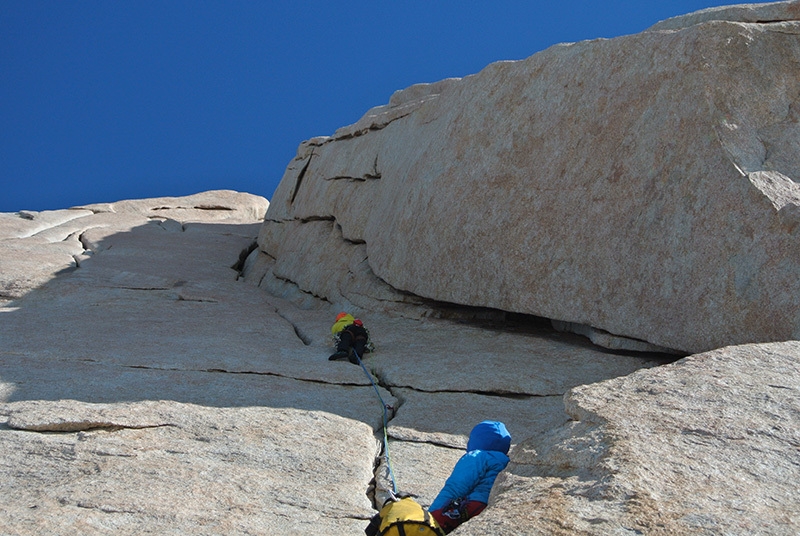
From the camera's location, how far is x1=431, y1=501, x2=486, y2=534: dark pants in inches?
150

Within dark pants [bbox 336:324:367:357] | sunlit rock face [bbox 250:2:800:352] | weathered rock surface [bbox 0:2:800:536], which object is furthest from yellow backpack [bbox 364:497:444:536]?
dark pants [bbox 336:324:367:357]

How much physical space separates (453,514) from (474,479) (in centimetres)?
28

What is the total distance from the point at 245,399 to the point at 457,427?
1666 millimetres

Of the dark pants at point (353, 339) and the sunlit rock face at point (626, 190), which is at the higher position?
the sunlit rock face at point (626, 190)

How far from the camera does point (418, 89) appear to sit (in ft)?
43.6

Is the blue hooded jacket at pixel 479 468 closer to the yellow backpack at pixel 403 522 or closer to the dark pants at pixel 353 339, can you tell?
the yellow backpack at pixel 403 522

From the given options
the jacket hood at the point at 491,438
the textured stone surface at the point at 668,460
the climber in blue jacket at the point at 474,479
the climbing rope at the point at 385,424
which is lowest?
the climbing rope at the point at 385,424

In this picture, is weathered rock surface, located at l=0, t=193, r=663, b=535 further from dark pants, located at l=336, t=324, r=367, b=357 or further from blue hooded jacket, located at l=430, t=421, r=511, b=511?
blue hooded jacket, located at l=430, t=421, r=511, b=511

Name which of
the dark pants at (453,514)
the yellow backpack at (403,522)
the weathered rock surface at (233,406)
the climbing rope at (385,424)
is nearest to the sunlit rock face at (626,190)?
the weathered rock surface at (233,406)

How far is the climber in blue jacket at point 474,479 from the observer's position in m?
3.83

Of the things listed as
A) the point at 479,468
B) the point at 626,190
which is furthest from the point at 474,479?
the point at 626,190

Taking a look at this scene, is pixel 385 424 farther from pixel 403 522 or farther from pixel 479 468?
pixel 403 522

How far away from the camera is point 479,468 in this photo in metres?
4.08

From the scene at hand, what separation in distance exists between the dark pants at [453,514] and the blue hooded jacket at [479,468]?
42mm
